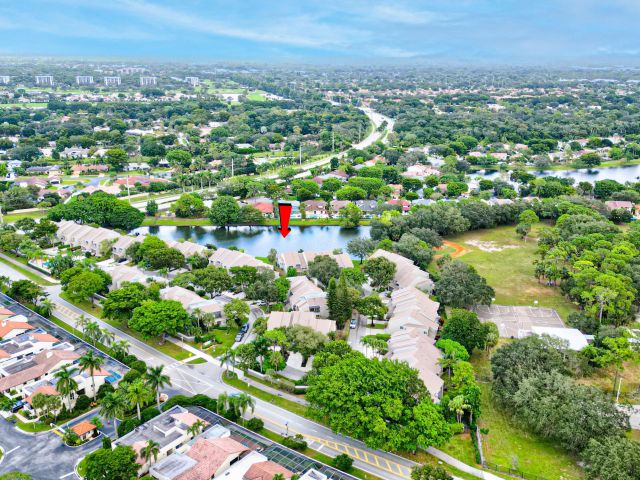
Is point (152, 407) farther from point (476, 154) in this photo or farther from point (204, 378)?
point (476, 154)

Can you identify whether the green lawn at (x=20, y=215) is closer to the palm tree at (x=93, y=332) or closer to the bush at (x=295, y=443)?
the palm tree at (x=93, y=332)

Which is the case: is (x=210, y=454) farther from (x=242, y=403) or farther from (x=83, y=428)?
(x=83, y=428)

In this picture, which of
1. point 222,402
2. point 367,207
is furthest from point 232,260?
point 367,207

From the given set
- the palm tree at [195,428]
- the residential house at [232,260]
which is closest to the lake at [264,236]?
the residential house at [232,260]

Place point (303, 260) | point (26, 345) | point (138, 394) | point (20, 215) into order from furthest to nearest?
point (20, 215), point (303, 260), point (26, 345), point (138, 394)

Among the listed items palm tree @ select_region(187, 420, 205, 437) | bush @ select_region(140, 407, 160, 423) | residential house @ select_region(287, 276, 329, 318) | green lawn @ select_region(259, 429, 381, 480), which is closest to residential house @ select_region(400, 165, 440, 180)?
residential house @ select_region(287, 276, 329, 318)

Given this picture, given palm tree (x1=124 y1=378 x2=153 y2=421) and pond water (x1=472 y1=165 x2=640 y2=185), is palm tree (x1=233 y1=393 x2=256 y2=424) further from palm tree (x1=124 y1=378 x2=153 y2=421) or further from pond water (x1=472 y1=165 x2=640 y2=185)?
pond water (x1=472 y1=165 x2=640 y2=185)
